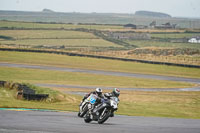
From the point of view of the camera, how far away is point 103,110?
18.6m

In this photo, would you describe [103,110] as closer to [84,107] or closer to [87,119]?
[87,119]

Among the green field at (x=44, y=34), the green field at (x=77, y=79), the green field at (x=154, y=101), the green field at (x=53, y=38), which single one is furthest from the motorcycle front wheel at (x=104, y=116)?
the green field at (x=44, y=34)

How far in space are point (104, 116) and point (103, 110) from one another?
0.98 ft

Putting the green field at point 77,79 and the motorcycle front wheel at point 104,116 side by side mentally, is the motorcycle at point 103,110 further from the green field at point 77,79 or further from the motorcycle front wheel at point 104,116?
the green field at point 77,79

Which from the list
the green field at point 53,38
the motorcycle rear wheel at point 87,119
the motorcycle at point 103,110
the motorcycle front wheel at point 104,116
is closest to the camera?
the motorcycle at point 103,110

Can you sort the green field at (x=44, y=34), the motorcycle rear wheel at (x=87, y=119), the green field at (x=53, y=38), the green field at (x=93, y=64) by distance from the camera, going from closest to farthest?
the motorcycle rear wheel at (x=87, y=119) < the green field at (x=93, y=64) < the green field at (x=53, y=38) < the green field at (x=44, y=34)

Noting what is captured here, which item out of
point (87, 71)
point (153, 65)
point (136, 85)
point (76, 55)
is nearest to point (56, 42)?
point (76, 55)

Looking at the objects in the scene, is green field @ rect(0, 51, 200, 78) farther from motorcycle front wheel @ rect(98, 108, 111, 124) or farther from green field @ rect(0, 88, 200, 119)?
motorcycle front wheel @ rect(98, 108, 111, 124)

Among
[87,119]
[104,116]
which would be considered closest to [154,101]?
[87,119]

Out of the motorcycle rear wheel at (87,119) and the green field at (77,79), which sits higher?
the motorcycle rear wheel at (87,119)

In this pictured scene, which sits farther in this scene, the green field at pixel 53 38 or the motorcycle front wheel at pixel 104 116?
the green field at pixel 53 38

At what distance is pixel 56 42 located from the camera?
146 meters

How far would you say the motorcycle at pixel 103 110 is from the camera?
59.7 ft

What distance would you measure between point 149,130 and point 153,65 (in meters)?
65.9
